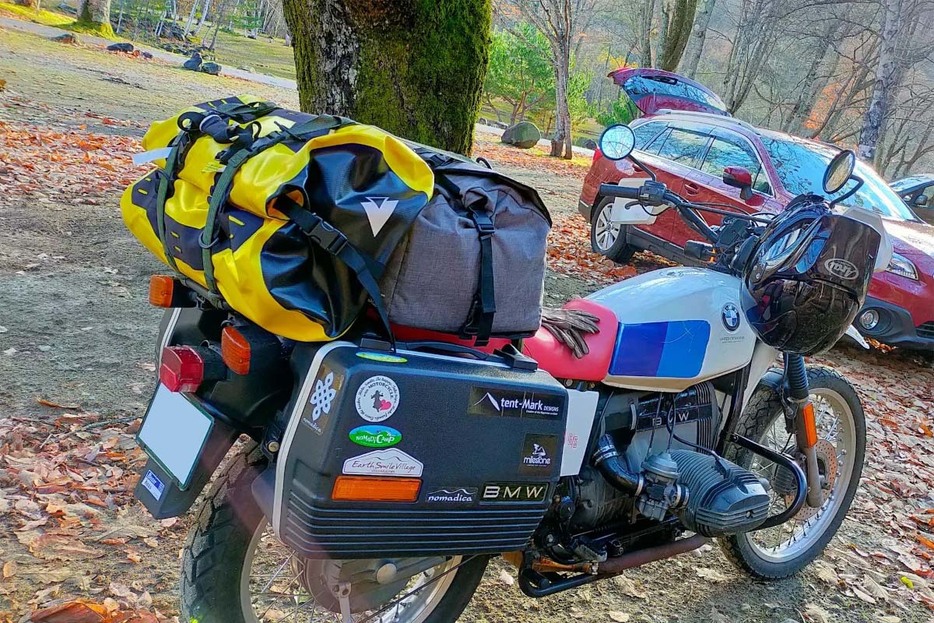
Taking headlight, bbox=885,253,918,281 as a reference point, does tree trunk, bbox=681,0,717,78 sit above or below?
→ above

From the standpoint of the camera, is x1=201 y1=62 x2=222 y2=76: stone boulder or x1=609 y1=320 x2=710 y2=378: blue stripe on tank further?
x1=201 y1=62 x2=222 y2=76: stone boulder

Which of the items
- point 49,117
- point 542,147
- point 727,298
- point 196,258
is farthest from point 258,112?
point 542,147

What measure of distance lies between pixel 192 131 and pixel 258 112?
19 centimetres

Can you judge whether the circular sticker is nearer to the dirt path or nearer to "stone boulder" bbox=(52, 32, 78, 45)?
the dirt path

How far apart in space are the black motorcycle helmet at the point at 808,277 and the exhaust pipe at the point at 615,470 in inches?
24.8

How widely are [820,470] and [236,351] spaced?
244cm

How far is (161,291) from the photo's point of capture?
83.4 inches

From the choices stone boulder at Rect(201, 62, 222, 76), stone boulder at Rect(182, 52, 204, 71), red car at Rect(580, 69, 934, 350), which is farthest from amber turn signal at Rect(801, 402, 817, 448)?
stone boulder at Rect(182, 52, 204, 71)

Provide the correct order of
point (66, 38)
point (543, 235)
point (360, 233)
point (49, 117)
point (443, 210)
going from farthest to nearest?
1. point (66, 38)
2. point (49, 117)
3. point (543, 235)
4. point (443, 210)
5. point (360, 233)

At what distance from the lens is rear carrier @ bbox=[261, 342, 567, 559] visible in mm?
1682

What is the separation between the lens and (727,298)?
8.66ft

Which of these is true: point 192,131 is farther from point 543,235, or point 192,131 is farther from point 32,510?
point 32,510

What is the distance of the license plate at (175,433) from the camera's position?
6.06 feet

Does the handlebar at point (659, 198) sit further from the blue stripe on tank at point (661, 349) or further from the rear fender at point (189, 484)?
the rear fender at point (189, 484)
